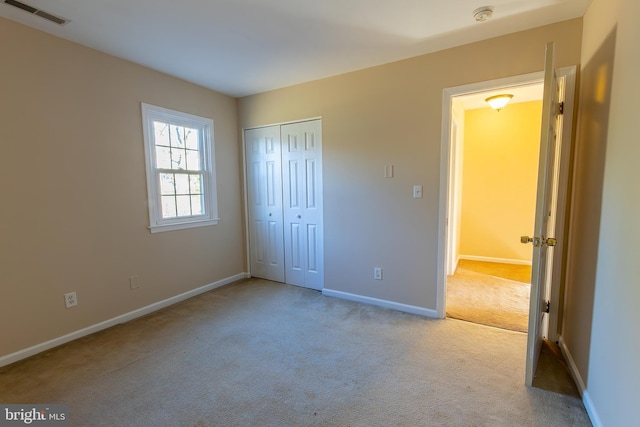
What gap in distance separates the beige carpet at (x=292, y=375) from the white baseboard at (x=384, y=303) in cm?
9

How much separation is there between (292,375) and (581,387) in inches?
70.6

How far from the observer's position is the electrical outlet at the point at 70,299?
7.95ft

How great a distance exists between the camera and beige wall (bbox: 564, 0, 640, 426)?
1.28m

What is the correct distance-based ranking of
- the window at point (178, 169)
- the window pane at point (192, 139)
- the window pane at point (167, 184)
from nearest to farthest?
the window at point (178, 169) < the window pane at point (167, 184) < the window pane at point (192, 139)

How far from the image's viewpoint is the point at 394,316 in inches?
113

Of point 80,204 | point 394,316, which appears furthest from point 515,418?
point 80,204

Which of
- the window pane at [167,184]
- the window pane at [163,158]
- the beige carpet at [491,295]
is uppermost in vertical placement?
the window pane at [163,158]

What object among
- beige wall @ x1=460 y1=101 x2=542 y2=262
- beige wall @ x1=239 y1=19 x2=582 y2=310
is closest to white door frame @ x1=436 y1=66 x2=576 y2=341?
beige wall @ x1=239 y1=19 x2=582 y2=310

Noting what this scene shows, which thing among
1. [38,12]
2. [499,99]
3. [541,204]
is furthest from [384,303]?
[38,12]

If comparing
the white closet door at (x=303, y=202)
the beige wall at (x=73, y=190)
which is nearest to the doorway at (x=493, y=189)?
the white closet door at (x=303, y=202)

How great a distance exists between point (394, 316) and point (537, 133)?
144 inches

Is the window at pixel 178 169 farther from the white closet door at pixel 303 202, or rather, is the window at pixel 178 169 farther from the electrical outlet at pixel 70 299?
the white closet door at pixel 303 202

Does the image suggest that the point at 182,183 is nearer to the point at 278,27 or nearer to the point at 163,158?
the point at 163,158

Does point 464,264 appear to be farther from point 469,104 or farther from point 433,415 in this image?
point 433,415
